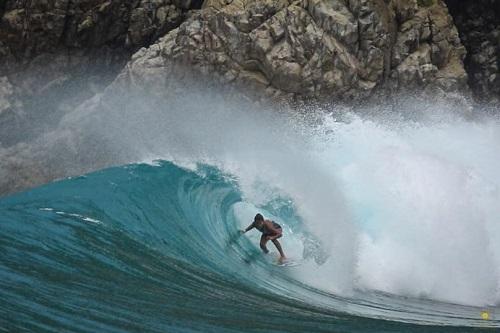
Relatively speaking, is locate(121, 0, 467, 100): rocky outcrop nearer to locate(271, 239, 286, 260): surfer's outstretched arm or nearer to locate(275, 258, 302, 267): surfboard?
locate(271, 239, 286, 260): surfer's outstretched arm

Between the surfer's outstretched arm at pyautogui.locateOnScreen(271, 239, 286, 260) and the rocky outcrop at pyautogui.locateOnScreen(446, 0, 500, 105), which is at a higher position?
the rocky outcrop at pyautogui.locateOnScreen(446, 0, 500, 105)

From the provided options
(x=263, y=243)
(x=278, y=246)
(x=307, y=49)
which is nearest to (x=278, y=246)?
(x=278, y=246)

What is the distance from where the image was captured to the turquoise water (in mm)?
6230

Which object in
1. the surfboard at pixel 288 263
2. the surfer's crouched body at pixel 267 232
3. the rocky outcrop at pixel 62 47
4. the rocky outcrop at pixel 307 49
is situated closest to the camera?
the surfboard at pixel 288 263

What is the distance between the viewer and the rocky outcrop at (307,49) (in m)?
17.3

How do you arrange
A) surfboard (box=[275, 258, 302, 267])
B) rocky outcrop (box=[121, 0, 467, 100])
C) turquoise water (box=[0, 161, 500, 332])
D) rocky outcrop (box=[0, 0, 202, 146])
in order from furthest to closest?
rocky outcrop (box=[0, 0, 202, 146]), rocky outcrop (box=[121, 0, 467, 100]), surfboard (box=[275, 258, 302, 267]), turquoise water (box=[0, 161, 500, 332])

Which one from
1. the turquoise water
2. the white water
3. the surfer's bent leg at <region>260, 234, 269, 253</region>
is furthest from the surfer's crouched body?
the white water

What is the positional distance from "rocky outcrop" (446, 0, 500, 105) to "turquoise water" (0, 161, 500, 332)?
12450 mm

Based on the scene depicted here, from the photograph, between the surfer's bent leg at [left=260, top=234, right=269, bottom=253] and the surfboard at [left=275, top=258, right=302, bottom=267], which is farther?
the surfer's bent leg at [left=260, top=234, right=269, bottom=253]

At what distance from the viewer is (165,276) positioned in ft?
25.0

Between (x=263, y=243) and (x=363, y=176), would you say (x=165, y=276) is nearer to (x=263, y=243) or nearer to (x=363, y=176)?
(x=263, y=243)

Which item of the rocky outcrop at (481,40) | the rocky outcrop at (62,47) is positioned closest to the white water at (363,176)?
the rocky outcrop at (62,47)

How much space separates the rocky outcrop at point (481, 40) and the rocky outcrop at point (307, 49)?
245 centimetres

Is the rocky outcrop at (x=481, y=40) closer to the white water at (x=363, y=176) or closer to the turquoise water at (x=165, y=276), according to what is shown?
the white water at (x=363, y=176)
